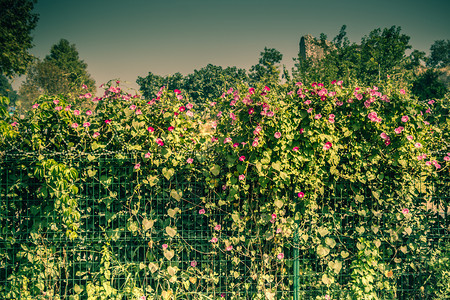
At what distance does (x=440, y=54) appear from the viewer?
77312mm

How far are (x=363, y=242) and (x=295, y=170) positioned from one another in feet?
3.83

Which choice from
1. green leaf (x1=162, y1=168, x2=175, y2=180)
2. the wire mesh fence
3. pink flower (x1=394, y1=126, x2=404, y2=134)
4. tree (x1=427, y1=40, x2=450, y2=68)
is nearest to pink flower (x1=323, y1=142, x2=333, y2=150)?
the wire mesh fence

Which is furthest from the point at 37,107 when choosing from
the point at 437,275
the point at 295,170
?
the point at 437,275

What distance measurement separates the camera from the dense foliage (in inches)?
145

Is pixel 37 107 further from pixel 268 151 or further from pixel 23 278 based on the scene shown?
pixel 268 151

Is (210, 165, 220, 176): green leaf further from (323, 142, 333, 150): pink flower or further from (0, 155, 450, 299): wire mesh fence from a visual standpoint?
(323, 142, 333, 150): pink flower

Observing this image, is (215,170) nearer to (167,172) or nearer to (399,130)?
(167,172)

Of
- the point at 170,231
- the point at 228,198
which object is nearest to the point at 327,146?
the point at 228,198

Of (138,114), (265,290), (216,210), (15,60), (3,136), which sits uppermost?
(15,60)

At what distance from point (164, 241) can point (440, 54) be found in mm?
91904

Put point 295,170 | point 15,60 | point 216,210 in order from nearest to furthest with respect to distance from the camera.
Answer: point 295,170 → point 216,210 → point 15,60

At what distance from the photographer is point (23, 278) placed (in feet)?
12.4

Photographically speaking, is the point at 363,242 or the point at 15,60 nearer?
the point at 363,242

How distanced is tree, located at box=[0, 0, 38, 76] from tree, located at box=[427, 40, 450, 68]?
270ft
